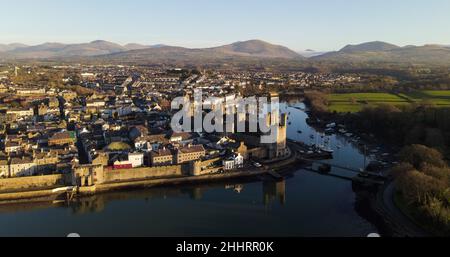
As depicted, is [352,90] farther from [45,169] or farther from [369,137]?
[45,169]

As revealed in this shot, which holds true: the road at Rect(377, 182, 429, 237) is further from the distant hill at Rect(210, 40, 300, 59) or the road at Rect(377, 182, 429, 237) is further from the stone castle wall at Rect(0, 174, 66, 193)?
the distant hill at Rect(210, 40, 300, 59)

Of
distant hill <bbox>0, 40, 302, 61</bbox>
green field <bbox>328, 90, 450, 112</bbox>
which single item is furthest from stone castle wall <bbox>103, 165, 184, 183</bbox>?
distant hill <bbox>0, 40, 302, 61</bbox>

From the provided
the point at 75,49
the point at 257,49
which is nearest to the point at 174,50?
the point at 257,49

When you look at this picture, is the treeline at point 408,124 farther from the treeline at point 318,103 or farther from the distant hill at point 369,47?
the distant hill at point 369,47

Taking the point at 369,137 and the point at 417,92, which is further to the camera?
the point at 417,92

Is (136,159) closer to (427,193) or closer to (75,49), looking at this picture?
(427,193)

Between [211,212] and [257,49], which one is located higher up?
[257,49]
